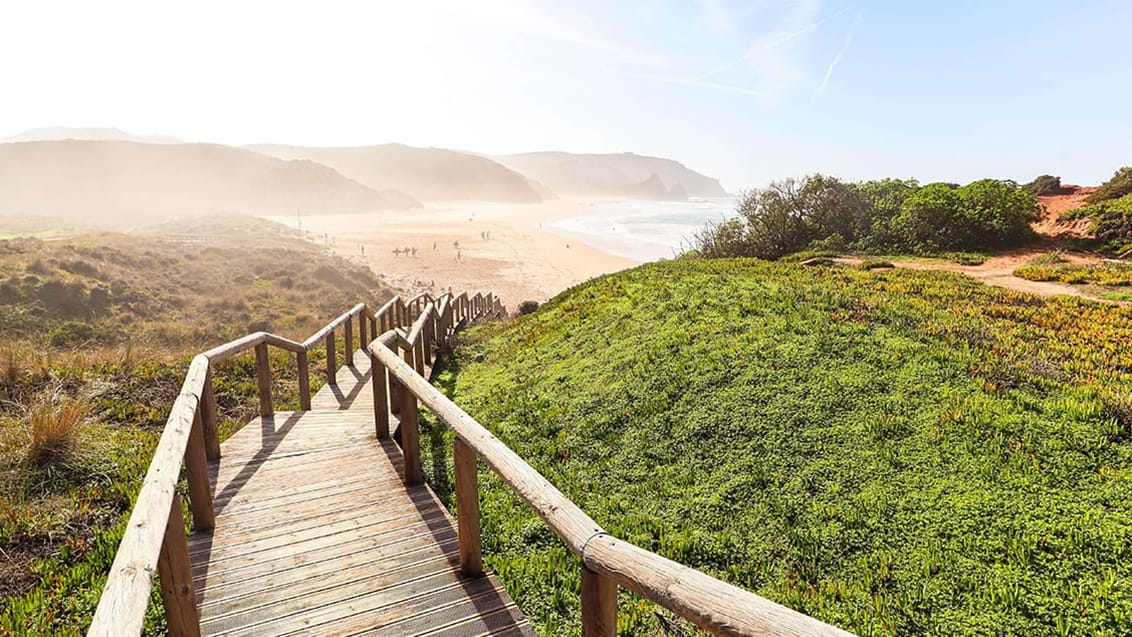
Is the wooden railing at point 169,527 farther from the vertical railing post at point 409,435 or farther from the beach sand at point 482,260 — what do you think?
the beach sand at point 482,260

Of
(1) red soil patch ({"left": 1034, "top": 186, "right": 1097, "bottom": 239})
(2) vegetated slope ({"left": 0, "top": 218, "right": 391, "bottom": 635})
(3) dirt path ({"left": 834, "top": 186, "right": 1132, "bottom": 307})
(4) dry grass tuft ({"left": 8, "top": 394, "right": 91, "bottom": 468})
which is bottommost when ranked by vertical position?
(2) vegetated slope ({"left": 0, "top": 218, "right": 391, "bottom": 635})

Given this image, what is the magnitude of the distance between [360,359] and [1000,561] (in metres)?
9.58

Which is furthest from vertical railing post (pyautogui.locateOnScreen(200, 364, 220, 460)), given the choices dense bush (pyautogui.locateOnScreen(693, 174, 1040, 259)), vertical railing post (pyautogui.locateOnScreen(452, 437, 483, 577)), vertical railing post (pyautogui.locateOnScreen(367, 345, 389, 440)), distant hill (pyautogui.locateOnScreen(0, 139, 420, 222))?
distant hill (pyautogui.locateOnScreen(0, 139, 420, 222))

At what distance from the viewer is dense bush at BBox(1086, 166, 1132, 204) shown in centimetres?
1917

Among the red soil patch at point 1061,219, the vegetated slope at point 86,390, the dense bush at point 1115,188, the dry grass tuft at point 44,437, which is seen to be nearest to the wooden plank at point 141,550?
the vegetated slope at point 86,390

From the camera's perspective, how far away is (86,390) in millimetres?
6812

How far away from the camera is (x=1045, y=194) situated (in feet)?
81.0

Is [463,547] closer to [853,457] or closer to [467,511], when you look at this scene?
[467,511]

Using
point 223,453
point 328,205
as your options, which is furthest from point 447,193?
point 223,453

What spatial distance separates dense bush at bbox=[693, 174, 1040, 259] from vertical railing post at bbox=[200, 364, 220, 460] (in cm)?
1785

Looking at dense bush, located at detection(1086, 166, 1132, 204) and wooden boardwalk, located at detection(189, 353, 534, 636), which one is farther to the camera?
dense bush, located at detection(1086, 166, 1132, 204)

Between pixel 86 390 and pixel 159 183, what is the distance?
117 metres

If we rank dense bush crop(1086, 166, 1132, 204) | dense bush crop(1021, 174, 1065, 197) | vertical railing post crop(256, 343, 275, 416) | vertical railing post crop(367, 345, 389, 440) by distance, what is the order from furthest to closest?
dense bush crop(1021, 174, 1065, 197)
dense bush crop(1086, 166, 1132, 204)
vertical railing post crop(256, 343, 275, 416)
vertical railing post crop(367, 345, 389, 440)

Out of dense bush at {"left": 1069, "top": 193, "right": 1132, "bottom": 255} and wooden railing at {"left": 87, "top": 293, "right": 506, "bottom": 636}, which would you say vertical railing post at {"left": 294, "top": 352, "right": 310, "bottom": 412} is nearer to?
wooden railing at {"left": 87, "top": 293, "right": 506, "bottom": 636}
